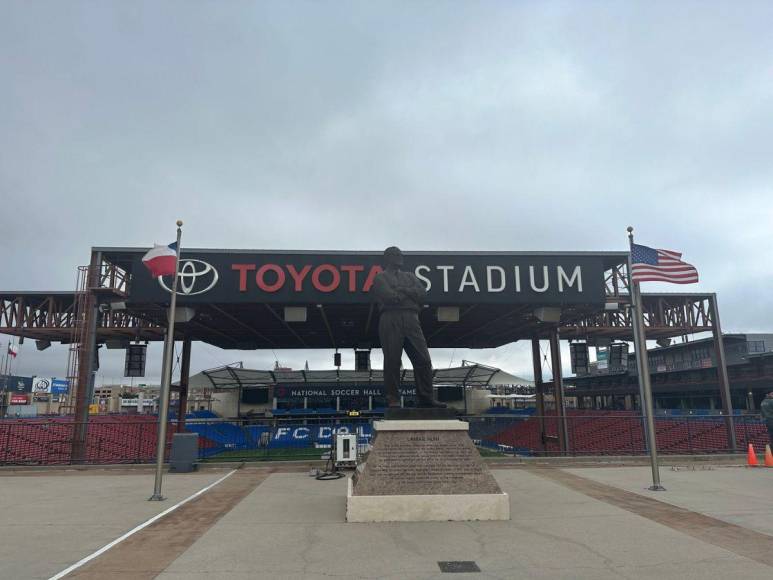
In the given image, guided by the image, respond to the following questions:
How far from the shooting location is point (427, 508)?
842cm

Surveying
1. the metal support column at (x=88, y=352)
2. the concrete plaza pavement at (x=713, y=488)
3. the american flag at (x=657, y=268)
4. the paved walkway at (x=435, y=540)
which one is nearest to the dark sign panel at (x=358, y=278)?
the metal support column at (x=88, y=352)

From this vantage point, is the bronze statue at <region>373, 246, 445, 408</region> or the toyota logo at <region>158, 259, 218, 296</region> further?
the toyota logo at <region>158, 259, 218, 296</region>

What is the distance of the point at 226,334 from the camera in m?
24.6

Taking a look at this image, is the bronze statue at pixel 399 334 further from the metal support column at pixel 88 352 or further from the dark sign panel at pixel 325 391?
the dark sign panel at pixel 325 391

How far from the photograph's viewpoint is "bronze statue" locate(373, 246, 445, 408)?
31.9 feet

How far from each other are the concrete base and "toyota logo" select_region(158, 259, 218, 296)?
385 inches

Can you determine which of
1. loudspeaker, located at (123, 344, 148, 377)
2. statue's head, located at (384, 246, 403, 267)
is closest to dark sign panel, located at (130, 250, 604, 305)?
statue's head, located at (384, 246, 403, 267)

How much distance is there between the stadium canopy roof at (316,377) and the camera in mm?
39531

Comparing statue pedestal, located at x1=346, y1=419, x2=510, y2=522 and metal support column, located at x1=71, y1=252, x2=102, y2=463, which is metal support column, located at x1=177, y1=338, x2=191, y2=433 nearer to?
metal support column, located at x1=71, y1=252, x2=102, y2=463

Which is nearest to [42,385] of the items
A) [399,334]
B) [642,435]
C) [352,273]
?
A: [352,273]

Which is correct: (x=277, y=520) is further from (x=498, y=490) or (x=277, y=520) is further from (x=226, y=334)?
(x=226, y=334)

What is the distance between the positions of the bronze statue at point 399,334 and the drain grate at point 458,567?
3657 mm

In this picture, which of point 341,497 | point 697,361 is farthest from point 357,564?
point 697,361

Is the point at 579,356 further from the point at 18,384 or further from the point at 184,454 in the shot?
the point at 18,384
